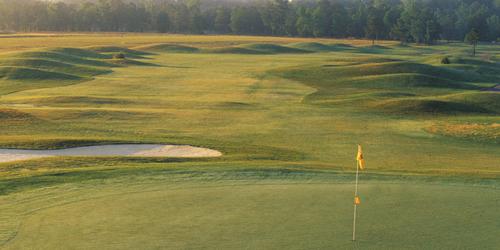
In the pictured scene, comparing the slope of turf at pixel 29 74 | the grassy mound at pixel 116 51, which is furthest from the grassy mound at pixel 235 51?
the slope of turf at pixel 29 74

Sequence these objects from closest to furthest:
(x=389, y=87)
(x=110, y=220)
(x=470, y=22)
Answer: (x=110, y=220)
(x=389, y=87)
(x=470, y=22)

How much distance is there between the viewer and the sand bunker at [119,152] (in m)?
24.0

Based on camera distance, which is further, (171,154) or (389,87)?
(389,87)

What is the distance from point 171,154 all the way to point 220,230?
41.9 ft

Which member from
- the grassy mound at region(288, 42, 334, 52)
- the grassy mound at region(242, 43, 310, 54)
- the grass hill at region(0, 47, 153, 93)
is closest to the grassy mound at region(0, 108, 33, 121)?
the grass hill at region(0, 47, 153, 93)

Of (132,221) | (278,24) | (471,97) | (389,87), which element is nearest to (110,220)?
(132,221)

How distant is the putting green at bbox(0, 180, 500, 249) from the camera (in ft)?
37.6

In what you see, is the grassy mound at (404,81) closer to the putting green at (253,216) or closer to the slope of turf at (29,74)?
the slope of turf at (29,74)

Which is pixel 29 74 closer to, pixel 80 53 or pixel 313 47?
pixel 80 53

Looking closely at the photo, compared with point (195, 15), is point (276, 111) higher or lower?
lower

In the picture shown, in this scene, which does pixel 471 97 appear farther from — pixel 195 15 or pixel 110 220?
pixel 195 15

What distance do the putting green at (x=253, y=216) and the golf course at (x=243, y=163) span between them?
0.18 ft

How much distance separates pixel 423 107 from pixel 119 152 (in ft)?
72.1

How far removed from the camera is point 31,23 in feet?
607
